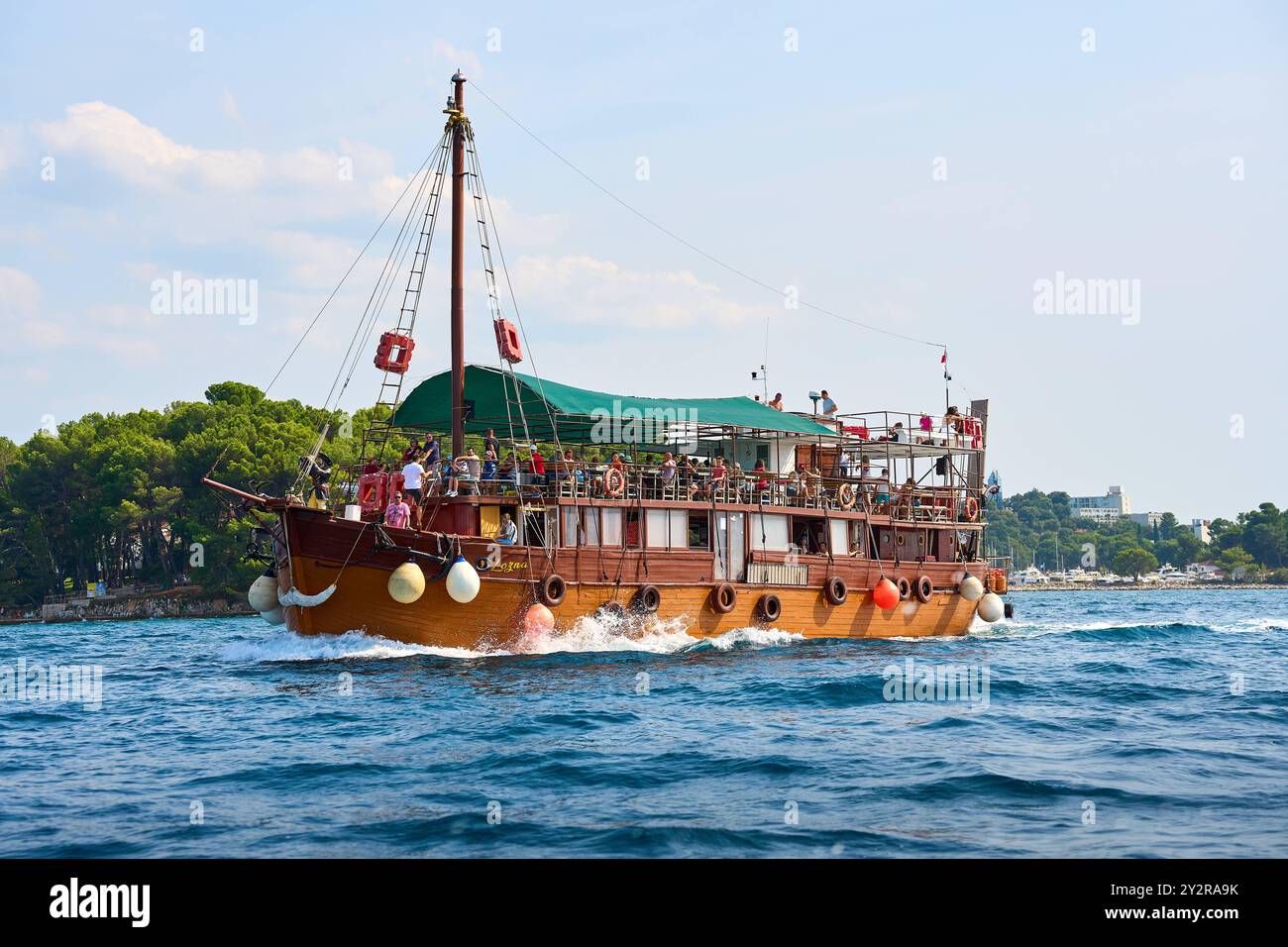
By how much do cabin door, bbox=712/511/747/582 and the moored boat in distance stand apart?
52 mm

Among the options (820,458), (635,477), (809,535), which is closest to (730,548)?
(635,477)

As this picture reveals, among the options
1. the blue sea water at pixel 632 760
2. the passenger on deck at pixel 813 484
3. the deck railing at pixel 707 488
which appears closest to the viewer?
the blue sea water at pixel 632 760

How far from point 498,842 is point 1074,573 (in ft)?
→ 643

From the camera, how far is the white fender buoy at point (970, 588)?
3788cm

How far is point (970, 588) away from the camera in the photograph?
37.9 metres

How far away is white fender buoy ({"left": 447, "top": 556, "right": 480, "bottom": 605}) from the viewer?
25203 mm

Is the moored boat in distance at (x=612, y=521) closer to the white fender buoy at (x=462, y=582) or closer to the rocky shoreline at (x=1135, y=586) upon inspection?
the white fender buoy at (x=462, y=582)

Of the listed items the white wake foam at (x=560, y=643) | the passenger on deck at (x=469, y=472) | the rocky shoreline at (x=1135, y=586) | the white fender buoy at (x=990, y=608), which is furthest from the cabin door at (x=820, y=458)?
the rocky shoreline at (x=1135, y=586)

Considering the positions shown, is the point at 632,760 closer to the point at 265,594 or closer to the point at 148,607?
the point at 265,594

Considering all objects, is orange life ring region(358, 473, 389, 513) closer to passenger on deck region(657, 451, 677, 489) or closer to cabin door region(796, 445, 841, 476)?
passenger on deck region(657, 451, 677, 489)

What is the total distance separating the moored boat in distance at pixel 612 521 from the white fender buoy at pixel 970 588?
0.05 m

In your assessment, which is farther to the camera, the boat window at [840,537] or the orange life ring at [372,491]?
the boat window at [840,537]

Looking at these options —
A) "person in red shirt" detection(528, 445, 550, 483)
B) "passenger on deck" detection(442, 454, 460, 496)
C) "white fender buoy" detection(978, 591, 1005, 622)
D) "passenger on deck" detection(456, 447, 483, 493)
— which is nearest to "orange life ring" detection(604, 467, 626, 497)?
"person in red shirt" detection(528, 445, 550, 483)
